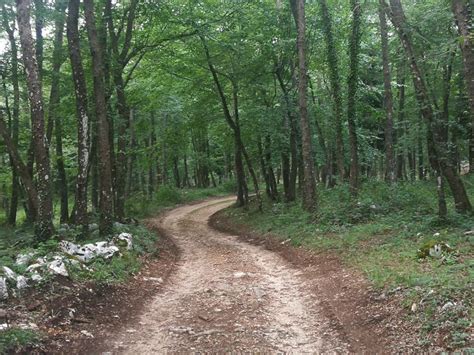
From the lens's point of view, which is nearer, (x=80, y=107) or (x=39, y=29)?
(x=80, y=107)

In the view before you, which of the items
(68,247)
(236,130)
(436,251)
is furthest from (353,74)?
(68,247)

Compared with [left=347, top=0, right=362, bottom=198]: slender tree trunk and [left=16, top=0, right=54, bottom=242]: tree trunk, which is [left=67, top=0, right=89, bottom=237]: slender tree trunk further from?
[left=347, top=0, right=362, bottom=198]: slender tree trunk

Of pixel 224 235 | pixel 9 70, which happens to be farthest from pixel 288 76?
pixel 9 70

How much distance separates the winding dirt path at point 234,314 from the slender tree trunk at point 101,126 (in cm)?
265

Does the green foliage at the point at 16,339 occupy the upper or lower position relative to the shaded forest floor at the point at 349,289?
upper

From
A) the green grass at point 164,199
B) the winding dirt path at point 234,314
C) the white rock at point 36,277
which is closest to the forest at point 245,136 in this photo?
the white rock at point 36,277

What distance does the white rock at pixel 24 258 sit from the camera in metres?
7.79

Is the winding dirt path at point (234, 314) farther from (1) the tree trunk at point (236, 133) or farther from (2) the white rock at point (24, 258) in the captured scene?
(1) the tree trunk at point (236, 133)

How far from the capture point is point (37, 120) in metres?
9.97

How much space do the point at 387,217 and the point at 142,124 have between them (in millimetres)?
22242

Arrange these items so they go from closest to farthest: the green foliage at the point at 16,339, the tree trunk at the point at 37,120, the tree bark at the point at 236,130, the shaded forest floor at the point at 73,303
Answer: the green foliage at the point at 16,339 → the shaded forest floor at the point at 73,303 → the tree trunk at the point at 37,120 → the tree bark at the point at 236,130

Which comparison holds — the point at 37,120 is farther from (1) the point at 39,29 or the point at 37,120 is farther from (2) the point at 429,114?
(2) the point at 429,114

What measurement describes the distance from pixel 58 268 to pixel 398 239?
800cm

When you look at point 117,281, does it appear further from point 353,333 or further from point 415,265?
point 415,265
